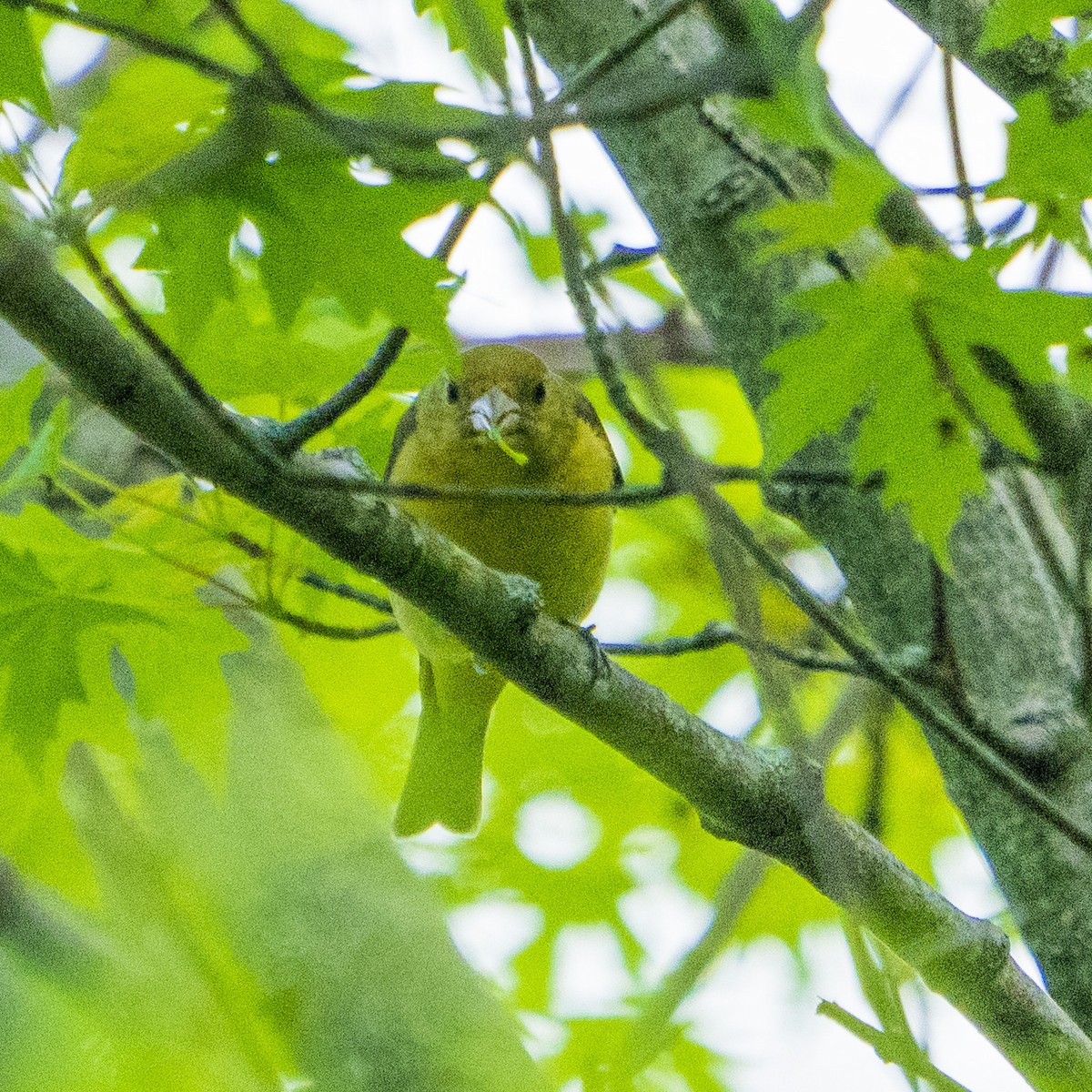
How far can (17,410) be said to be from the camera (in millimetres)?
2447

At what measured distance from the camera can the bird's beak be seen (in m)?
3.48

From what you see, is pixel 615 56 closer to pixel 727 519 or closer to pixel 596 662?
pixel 727 519

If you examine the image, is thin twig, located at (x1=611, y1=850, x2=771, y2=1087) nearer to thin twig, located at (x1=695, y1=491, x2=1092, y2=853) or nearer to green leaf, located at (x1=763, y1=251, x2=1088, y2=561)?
thin twig, located at (x1=695, y1=491, x2=1092, y2=853)

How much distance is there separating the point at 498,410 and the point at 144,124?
1.70m

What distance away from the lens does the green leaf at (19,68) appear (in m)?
1.80

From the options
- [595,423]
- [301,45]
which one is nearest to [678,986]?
[301,45]

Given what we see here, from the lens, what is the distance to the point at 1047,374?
1.97 m

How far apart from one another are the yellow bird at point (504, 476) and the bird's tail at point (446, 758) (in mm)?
15

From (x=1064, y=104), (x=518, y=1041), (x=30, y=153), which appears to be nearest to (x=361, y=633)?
(x=518, y=1041)

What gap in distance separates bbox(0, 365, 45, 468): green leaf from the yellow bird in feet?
3.22

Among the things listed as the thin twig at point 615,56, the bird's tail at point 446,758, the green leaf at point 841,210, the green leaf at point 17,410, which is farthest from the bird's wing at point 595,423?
the thin twig at point 615,56

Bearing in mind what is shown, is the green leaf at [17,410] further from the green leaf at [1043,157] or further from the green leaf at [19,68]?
the green leaf at [1043,157]

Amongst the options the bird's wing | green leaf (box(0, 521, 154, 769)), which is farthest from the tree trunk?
green leaf (box(0, 521, 154, 769))

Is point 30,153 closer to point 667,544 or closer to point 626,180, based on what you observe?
point 626,180
